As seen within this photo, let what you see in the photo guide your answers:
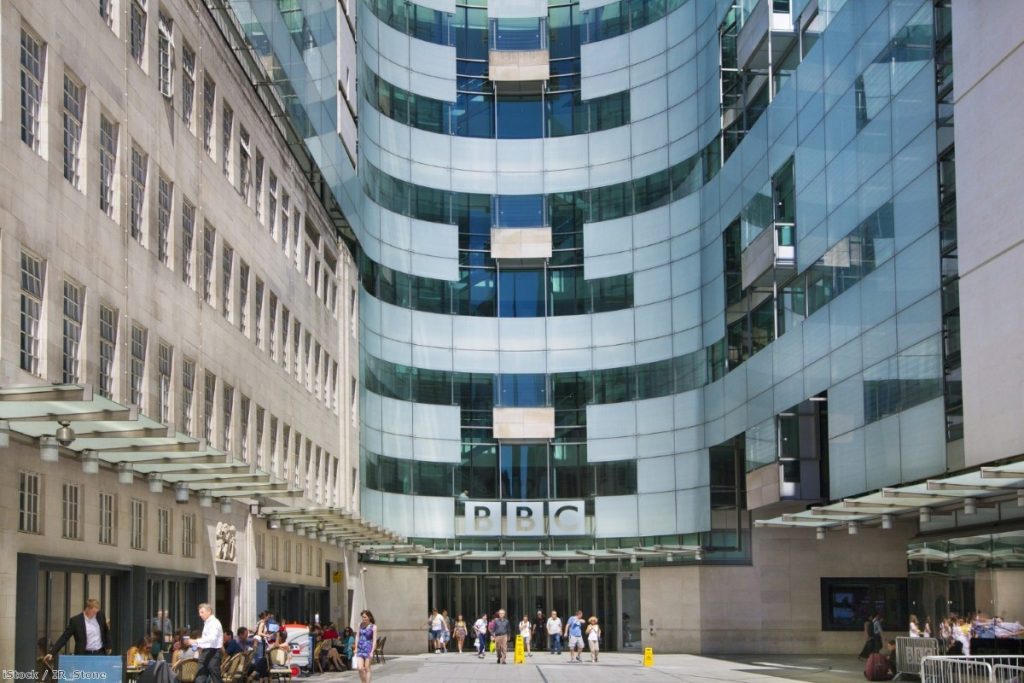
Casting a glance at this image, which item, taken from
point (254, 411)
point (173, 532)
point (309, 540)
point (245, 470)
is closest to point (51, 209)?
point (245, 470)

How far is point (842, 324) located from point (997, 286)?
9.93 m

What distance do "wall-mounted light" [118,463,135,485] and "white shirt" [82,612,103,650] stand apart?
338 centimetres

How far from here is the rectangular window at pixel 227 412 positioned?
36.3 m

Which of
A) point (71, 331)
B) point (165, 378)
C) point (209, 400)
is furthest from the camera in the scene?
point (209, 400)

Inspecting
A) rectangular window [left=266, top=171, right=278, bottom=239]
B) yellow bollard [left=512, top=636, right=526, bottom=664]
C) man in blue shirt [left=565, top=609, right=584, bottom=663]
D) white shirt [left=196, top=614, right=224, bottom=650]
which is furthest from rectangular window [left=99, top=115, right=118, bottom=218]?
man in blue shirt [left=565, top=609, right=584, bottom=663]

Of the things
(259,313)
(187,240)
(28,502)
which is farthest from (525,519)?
(28,502)

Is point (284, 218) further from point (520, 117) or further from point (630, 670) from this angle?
point (520, 117)

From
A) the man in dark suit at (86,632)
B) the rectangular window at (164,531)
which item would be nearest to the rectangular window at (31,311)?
the man in dark suit at (86,632)

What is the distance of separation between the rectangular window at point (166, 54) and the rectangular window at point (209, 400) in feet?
24.1

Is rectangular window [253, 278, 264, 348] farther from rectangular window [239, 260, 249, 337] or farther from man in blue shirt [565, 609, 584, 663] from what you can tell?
man in blue shirt [565, 609, 584, 663]

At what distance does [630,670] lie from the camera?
43.9 m

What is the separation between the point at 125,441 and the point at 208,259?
485 inches

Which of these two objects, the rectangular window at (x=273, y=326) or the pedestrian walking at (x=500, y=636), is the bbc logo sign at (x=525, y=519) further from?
the rectangular window at (x=273, y=326)

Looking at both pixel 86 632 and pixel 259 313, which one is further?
pixel 259 313
